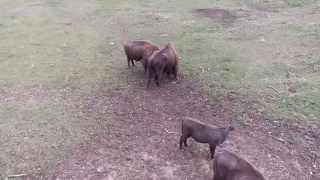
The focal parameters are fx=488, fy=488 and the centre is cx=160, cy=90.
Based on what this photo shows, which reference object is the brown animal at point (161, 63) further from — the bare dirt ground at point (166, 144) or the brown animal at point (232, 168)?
the brown animal at point (232, 168)

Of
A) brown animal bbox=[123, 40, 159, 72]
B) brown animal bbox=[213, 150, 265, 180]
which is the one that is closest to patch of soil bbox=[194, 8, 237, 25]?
brown animal bbox=[123, 40, 159, 72]

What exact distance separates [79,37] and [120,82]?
304 centimetres

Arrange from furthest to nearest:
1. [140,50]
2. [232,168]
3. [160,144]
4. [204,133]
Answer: [140,50] → [160,144] → [204,133] → [232,168]

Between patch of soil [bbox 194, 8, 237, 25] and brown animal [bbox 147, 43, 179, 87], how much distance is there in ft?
13.1

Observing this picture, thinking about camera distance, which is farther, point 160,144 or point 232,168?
point 160,144

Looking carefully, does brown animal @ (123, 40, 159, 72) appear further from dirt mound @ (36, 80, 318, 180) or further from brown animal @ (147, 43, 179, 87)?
dirt mound @ (36, 80, 318, 180)

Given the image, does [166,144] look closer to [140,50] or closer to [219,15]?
[140,50]

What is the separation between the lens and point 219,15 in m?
13.9

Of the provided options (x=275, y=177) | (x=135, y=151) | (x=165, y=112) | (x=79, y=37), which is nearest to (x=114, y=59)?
(x=79, y=37)

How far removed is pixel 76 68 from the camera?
34.9 feet

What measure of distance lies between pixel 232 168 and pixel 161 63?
3704 millimetres

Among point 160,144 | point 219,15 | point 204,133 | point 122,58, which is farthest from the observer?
point 219,15

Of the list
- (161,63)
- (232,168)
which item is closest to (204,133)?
(232,168)

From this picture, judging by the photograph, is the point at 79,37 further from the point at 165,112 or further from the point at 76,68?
the point at 165,112
